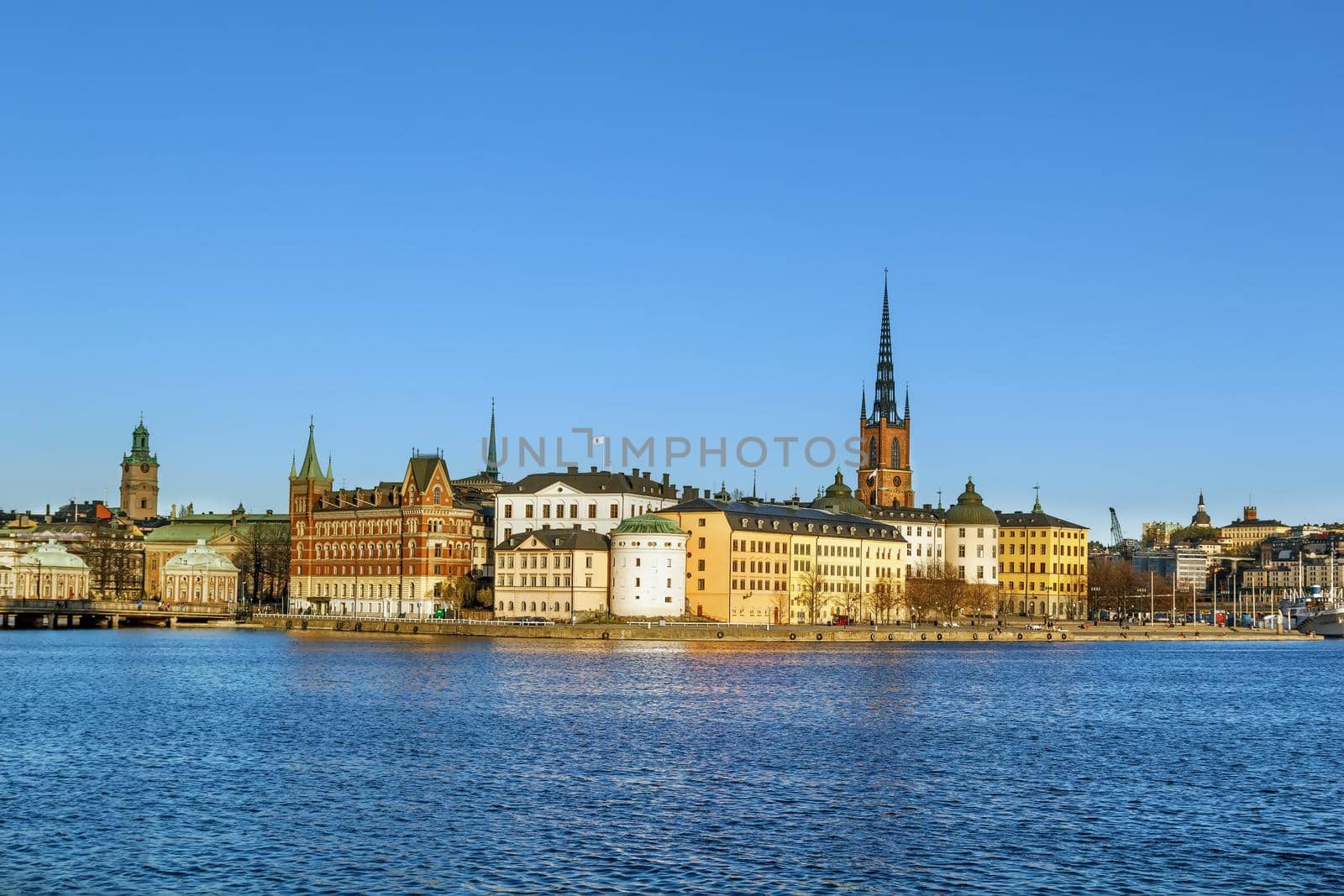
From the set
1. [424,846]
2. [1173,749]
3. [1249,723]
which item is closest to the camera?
[424,846]

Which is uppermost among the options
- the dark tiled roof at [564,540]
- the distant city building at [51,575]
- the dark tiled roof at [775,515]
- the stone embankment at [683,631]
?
the dark tiled roof at [775,515]

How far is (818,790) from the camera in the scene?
4044 cm

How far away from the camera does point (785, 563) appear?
480ft

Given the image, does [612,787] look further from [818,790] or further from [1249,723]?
[1249,723]

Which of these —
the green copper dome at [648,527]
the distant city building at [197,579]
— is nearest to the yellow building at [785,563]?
the green copper dome at [648,527]

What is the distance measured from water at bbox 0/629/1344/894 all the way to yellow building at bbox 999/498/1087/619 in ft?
343

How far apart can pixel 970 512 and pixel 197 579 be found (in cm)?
8531

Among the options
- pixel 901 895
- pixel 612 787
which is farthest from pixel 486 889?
pixel 612 787

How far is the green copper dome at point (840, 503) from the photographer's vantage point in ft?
585

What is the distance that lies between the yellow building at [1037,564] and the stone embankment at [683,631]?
28.3 m

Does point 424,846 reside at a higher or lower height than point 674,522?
lower

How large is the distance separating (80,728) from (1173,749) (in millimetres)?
34655

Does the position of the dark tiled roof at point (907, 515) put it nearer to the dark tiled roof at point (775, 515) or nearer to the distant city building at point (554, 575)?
the dark tiled roof at point (775, 515)

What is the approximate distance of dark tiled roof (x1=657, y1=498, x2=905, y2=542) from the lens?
14088 centimetres
